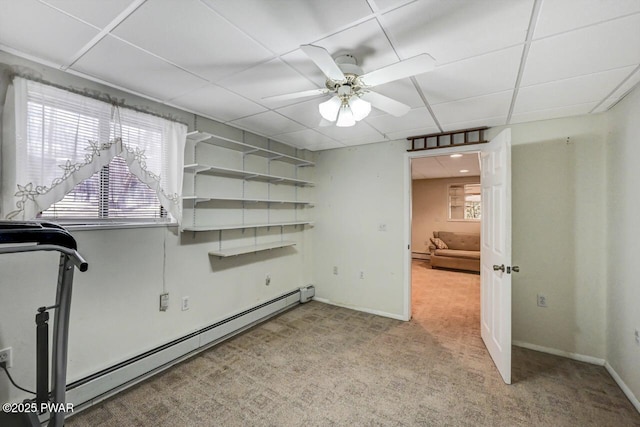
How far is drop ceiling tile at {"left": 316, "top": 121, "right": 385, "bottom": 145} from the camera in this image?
3.06 meters

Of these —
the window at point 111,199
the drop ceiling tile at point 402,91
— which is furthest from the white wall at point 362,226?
the window at point 111,199

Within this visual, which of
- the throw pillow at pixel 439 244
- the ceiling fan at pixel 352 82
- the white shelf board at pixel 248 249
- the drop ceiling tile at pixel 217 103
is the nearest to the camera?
the ceiling fan at pixel 352 82

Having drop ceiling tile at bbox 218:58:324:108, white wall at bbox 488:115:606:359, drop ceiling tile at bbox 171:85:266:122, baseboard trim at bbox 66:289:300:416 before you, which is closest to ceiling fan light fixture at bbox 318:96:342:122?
drop ceiling tile at bbox 218:58:324:108

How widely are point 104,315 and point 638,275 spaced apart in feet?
12.9

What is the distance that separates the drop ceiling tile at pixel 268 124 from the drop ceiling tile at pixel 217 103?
10 cm

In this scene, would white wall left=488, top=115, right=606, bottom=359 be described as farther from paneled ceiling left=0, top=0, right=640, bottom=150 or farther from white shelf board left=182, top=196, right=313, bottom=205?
white shelf board left=182, top=196, right=313, bottom=205

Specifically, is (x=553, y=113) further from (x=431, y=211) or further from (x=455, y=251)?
(x=431, y=211)

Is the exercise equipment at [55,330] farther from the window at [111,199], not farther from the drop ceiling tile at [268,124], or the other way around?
the drop ceiling tile at [268,124]

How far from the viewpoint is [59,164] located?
1.80 meters

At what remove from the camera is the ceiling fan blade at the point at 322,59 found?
48.0 inches

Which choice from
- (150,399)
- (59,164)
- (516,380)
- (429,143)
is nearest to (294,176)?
(429,143)

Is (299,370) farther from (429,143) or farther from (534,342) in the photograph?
(429,143)

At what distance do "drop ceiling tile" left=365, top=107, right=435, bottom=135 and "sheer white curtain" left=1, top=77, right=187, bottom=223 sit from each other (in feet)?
6.66

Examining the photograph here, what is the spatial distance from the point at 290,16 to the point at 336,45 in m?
0.32
